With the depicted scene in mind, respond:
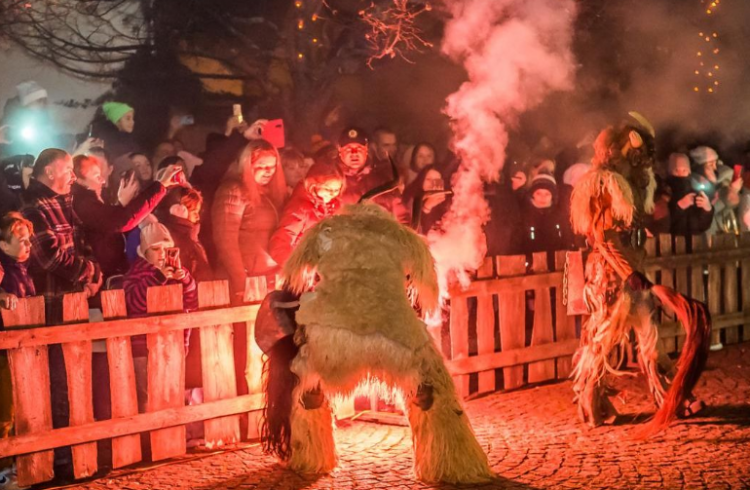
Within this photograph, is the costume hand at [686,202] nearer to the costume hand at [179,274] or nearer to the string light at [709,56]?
the string light at [709,56]

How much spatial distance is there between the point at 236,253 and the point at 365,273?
3237mm

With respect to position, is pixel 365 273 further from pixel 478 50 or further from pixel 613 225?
pixel 478 50

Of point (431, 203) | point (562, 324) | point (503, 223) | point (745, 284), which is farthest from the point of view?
point (745, 284)

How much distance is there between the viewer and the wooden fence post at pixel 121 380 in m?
6.01

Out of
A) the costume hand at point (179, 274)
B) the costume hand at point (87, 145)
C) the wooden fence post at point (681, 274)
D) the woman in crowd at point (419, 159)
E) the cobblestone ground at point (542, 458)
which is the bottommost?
the cobblestone ground at point (542, 458)

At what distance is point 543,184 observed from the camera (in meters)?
10.0

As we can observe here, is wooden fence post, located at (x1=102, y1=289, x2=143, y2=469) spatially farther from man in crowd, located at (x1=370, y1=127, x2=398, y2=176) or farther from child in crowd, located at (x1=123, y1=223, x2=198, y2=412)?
man in crowd, located at (x1=370, y1=127, x2=398, y2=176)

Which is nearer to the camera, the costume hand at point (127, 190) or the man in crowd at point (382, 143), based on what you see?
the costume hand at point (127, 190)

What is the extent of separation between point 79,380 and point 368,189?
3.65 m

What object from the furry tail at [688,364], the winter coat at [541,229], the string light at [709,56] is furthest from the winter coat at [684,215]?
the furry tail at [688,364]

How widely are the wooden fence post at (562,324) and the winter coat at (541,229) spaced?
1.32 metres

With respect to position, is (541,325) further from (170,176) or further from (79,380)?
(79,380)

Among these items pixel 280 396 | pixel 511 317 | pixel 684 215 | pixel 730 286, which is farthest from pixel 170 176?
pixel 684 215

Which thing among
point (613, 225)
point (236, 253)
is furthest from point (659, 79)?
point (236, 253)
